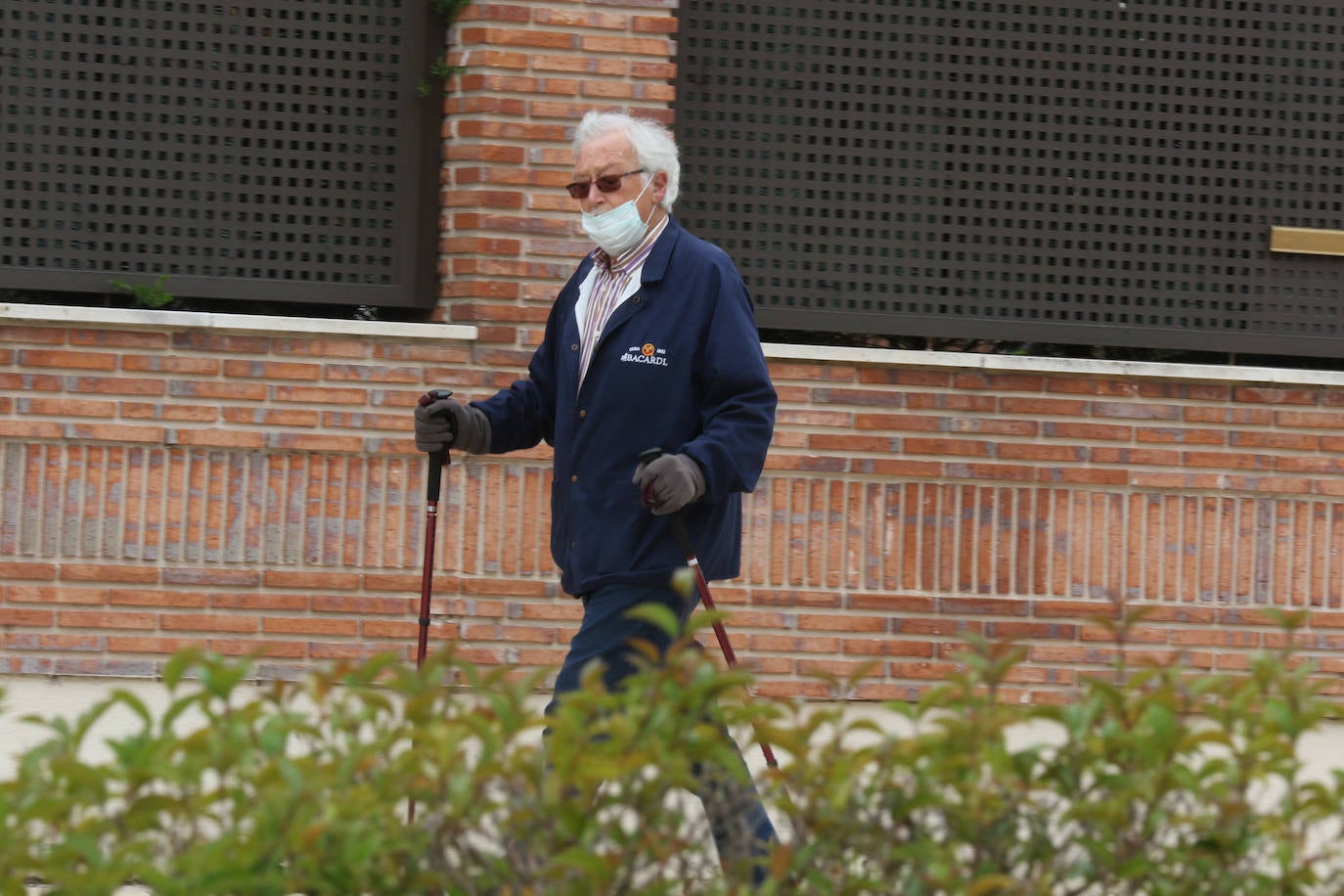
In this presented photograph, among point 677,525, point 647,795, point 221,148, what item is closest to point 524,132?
point 221,148

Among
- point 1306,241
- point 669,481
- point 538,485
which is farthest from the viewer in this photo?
point 1306,241

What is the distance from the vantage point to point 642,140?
4.19 m

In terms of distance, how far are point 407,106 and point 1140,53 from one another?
10.0 feet

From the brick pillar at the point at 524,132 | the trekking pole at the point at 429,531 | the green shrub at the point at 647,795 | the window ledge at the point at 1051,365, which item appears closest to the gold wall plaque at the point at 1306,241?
the window ledge at the point at 1051,365

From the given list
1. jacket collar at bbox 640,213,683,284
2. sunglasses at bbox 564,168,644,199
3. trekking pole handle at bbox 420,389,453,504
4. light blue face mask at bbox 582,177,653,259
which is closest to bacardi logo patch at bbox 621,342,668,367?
jacket collar at bbox 640,213,683,284

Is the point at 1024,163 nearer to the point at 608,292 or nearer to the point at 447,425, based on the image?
the point at 608,292

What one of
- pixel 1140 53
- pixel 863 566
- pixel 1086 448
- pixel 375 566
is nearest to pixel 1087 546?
pixel 1086 448

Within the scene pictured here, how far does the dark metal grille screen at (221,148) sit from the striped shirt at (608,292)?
2713mm

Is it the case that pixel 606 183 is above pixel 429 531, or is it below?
above

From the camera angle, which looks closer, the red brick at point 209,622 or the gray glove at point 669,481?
the gray glove at point 669,481

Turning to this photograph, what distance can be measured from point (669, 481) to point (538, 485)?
9.64ft

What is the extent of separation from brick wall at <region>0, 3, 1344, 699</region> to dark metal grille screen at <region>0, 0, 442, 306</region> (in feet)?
0.77

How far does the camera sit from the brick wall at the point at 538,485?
653cm

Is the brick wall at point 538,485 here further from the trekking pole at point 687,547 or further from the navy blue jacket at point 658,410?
the trekking pole at point 687,547
